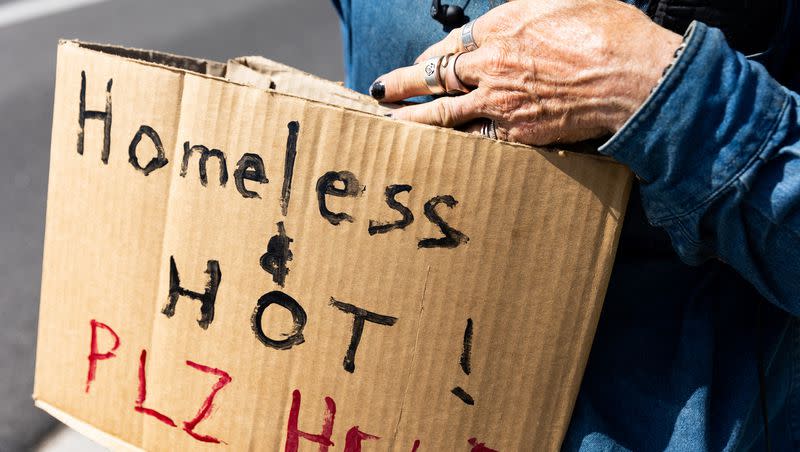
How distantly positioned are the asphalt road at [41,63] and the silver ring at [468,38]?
72.5 inches

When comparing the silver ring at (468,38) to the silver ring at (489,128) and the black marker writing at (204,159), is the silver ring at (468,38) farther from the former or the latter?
the black marker writing at (204,159)

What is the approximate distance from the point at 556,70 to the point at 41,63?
15.2 ft

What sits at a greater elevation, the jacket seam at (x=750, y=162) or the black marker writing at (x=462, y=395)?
the jacket seam at (x=750, y=162)

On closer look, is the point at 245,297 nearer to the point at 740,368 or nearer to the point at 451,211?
the point at 451,211

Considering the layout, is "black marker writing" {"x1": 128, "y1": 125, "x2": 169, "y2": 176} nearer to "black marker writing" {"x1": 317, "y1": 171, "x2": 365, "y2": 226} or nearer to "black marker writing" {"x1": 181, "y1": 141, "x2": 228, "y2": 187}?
"black marker writing" {"x1": 181, "y1": 141, "x2": 228, "y2": 187}

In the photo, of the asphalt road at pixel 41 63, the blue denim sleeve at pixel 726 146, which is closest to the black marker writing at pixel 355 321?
the blue denim sleeve at pixel 726 146

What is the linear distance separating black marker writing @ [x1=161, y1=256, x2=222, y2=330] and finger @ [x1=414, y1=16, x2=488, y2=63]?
0.39 metres

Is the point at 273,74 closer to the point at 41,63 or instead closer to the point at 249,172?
the point at 249,172

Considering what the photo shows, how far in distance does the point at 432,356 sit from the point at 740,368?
387mm

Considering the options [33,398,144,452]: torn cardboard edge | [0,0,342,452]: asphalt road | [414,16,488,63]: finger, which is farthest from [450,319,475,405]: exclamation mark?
[0,0,342,452]: asphalt road

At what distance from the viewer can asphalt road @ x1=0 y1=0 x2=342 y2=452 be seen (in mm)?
2490

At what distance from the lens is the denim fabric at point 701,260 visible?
2.60ft

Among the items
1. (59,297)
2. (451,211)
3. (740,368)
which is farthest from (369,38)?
(740,368)

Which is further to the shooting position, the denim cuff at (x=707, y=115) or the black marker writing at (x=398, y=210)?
the black marker writing at (x=398, y=210)
